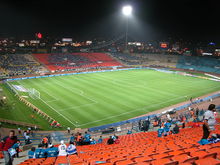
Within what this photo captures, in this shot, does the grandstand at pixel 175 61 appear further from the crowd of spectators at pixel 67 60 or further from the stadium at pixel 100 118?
the crowd of spectators at pixel 67 60

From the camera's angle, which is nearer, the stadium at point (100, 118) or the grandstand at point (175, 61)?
the stadium at point (100, 118)

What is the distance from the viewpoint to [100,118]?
88.1 ft

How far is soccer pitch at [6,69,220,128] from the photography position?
2758 centimetres

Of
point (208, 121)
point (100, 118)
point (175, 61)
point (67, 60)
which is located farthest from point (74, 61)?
point (208, 121)

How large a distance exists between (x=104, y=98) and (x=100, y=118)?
8639 mm

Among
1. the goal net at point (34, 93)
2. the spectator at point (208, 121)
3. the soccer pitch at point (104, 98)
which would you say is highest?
the spectator at point (208, 121)

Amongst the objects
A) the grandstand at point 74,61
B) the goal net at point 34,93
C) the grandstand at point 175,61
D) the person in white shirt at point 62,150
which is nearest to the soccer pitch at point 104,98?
the goal net at point 34,93

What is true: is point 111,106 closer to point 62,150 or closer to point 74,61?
point 62,150

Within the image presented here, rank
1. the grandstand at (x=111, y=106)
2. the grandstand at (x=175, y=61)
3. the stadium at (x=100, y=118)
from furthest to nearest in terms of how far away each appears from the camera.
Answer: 1. the grandstand at (x=175, y=61)
2. the stadium at (x=100, y=118)
3. the grandstand at (x=111, y=106)

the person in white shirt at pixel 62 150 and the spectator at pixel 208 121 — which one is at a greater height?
the spectator at pixel 208 121

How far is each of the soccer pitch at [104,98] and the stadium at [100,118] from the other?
143 millimetres

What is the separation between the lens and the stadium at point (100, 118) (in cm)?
695

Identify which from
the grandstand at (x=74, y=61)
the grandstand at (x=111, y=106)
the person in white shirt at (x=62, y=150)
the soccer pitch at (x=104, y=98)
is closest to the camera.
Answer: the grandstand at (x=111, y=106)

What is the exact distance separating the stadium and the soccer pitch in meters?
0.14
